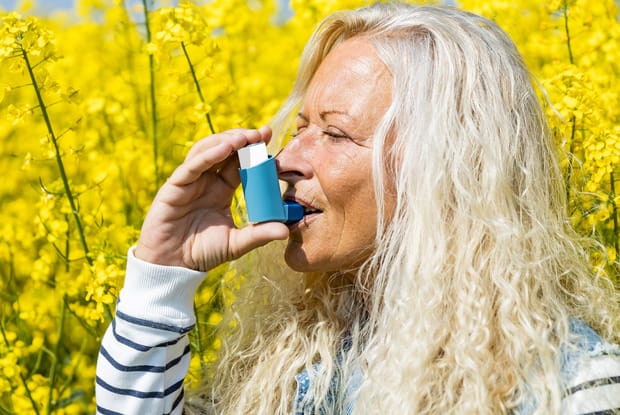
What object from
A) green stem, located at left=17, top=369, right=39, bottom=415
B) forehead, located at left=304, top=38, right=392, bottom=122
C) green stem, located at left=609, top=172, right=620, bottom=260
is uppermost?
forehead, located at left=304, top=38, right=392, bottom=122

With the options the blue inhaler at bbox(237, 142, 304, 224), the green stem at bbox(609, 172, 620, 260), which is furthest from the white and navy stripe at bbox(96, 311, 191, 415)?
the green stem at bbox(609, 172, 620, 260)

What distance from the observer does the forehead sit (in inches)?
62.0

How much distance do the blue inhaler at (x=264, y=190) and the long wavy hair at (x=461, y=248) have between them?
14 centimetres

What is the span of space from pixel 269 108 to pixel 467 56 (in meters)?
1.56

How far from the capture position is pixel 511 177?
154 cm

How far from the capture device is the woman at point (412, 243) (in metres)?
1.47

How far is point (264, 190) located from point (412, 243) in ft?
0.77

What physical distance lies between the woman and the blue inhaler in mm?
18

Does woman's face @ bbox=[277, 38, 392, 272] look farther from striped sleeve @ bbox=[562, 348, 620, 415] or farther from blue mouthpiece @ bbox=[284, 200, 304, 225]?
striped sleeve @ bbox=[562, 348, 620, 415]

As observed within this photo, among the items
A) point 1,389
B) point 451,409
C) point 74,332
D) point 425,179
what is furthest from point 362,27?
point 74,332

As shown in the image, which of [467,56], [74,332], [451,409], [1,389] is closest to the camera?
[451,409]

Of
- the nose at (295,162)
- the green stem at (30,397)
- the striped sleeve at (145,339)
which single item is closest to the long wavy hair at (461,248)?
the nose at (295,162)

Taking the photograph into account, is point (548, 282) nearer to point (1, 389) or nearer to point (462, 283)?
point (462, 283)

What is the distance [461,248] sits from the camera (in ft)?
5.00
